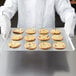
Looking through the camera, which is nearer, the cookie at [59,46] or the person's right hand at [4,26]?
the cookie at [59,46]

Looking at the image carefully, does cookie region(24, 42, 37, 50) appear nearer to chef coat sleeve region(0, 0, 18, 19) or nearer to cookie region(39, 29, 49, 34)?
cookie region(39, 29, 49, 34)

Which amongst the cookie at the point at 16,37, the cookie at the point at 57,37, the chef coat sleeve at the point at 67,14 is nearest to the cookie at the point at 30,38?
the cookie at the point at 16,37

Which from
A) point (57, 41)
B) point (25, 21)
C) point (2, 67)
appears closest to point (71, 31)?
point (57, 41)

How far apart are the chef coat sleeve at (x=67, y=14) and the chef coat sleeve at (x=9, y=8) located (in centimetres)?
39

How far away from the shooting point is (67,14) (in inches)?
63.9

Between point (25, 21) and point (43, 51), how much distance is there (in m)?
0.50

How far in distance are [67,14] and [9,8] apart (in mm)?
519

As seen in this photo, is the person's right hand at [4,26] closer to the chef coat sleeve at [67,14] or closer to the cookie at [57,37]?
the cookie at [57,37]

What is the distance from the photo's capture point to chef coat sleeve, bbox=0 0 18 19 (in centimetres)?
163

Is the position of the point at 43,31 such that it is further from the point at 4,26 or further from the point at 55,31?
the point at 4,26

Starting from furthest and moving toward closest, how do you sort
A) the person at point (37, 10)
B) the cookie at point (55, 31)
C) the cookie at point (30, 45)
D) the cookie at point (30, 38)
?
the person at point (37, 10) < the cookie at point (55, 31) < the cookie at point (30, 38) < the cookie at point (30, 45)

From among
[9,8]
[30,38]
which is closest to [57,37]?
[30,38]

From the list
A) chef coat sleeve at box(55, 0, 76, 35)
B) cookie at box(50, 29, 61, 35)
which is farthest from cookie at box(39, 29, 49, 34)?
chef coat sleeve at box(55, 0, 76, 35)

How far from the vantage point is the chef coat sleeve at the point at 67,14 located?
1.53 metres
